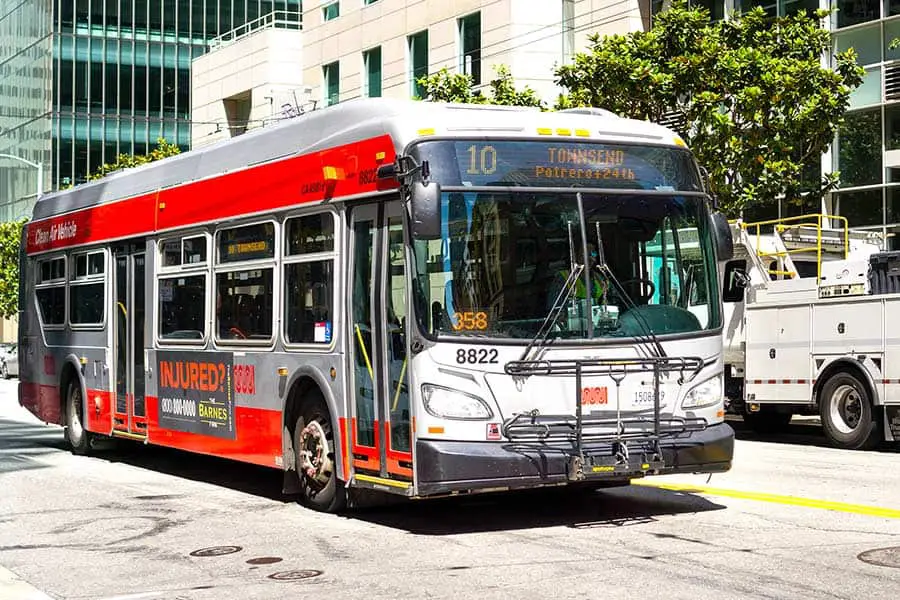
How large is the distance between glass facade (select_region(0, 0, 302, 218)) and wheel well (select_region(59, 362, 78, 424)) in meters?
62.2

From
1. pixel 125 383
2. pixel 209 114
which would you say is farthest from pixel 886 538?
pixel 209 114

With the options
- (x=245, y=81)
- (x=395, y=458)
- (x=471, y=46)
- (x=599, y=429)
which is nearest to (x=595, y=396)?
(x=599, y=429)

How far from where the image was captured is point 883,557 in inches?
351

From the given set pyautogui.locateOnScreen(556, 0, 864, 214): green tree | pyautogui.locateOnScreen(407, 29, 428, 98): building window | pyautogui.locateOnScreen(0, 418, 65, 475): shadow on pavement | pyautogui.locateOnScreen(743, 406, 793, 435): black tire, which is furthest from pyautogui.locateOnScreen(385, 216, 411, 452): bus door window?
pyautogui.locateOnScreen(407, 29, 428, 98): building window

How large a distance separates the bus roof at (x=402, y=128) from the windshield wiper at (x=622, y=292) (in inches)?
29.3

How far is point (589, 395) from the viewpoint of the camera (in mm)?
10211

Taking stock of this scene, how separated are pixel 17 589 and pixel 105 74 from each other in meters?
75.3

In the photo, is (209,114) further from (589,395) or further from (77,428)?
(589,395)

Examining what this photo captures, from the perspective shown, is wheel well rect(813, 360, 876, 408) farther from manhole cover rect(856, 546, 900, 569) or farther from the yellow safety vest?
manhole cover rect(856, 546, 900, 569)

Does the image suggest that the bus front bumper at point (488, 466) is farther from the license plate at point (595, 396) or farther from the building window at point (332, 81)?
the building window at point (332, 81)

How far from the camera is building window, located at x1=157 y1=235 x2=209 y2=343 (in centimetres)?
1392

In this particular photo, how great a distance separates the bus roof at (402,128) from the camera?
34.1 ft

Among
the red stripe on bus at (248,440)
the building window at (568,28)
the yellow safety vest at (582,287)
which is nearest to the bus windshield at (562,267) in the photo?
the yellow safety vest at (582,287)

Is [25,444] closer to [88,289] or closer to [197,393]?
[88,289]
